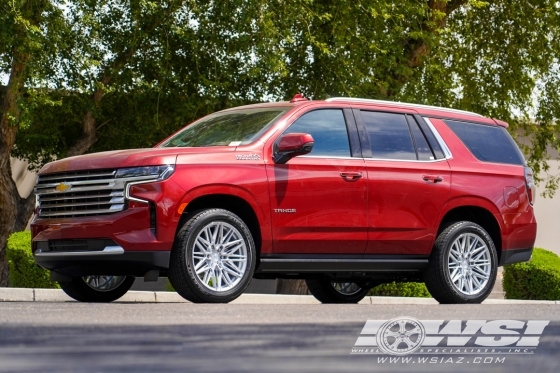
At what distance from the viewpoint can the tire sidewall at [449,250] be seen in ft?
30.1

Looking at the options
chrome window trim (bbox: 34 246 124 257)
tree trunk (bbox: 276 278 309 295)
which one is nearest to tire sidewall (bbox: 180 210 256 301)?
chrome window trim (bbox: 34 246 124 257)

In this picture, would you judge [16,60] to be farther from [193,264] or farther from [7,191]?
[193,264]

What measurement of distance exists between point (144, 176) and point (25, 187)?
53.0 feet

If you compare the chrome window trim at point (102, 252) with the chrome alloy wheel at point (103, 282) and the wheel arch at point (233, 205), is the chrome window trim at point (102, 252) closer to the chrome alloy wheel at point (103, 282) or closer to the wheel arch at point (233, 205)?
the wheel arch at point (233, 205)

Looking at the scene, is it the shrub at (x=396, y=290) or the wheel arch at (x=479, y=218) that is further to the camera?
the shrub at (x=396, y=290)

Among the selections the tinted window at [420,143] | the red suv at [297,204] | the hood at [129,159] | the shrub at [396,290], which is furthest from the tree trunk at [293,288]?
the hood at [129,159]

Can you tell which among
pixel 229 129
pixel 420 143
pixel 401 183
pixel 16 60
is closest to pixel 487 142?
pixel 420 143

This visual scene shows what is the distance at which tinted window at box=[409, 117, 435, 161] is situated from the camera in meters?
9.43

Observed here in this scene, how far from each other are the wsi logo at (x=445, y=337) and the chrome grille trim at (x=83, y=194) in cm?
638

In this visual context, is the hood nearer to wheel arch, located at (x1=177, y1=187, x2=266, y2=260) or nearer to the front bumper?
wheel arch, located at (x1=177, y1=187, x2=266, y2=260)

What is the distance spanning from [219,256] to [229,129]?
61.6 inches

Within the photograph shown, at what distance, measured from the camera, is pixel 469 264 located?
9375 millimetres
